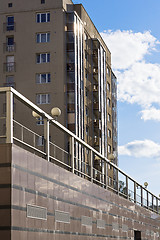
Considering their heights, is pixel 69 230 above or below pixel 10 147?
below

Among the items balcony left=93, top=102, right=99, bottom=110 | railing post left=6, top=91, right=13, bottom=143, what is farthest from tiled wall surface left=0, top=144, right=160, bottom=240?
balcony left=93, top=102, right=99, bottom=110

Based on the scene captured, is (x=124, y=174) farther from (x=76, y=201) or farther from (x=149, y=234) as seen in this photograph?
(x=76, y=201)

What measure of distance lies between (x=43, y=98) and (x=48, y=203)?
41.3 meters

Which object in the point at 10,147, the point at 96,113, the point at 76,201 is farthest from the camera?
the point at 96,113

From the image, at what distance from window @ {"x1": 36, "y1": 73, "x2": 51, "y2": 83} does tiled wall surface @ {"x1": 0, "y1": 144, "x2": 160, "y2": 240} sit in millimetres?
31332

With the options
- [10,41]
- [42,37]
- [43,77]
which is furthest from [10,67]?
[42,37]

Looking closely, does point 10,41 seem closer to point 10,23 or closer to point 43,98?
point 10,23

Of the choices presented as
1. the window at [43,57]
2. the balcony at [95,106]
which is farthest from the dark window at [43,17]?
the balcony at [95,106]

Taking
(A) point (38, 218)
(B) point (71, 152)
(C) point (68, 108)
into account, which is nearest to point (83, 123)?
(C) point (68, 108)

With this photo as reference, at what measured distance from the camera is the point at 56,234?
18.0 meters

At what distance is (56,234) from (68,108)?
40634 mm

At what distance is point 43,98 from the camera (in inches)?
2298

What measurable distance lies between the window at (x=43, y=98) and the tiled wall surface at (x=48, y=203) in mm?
30243

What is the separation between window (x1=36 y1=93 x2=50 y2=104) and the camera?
5816 cm
